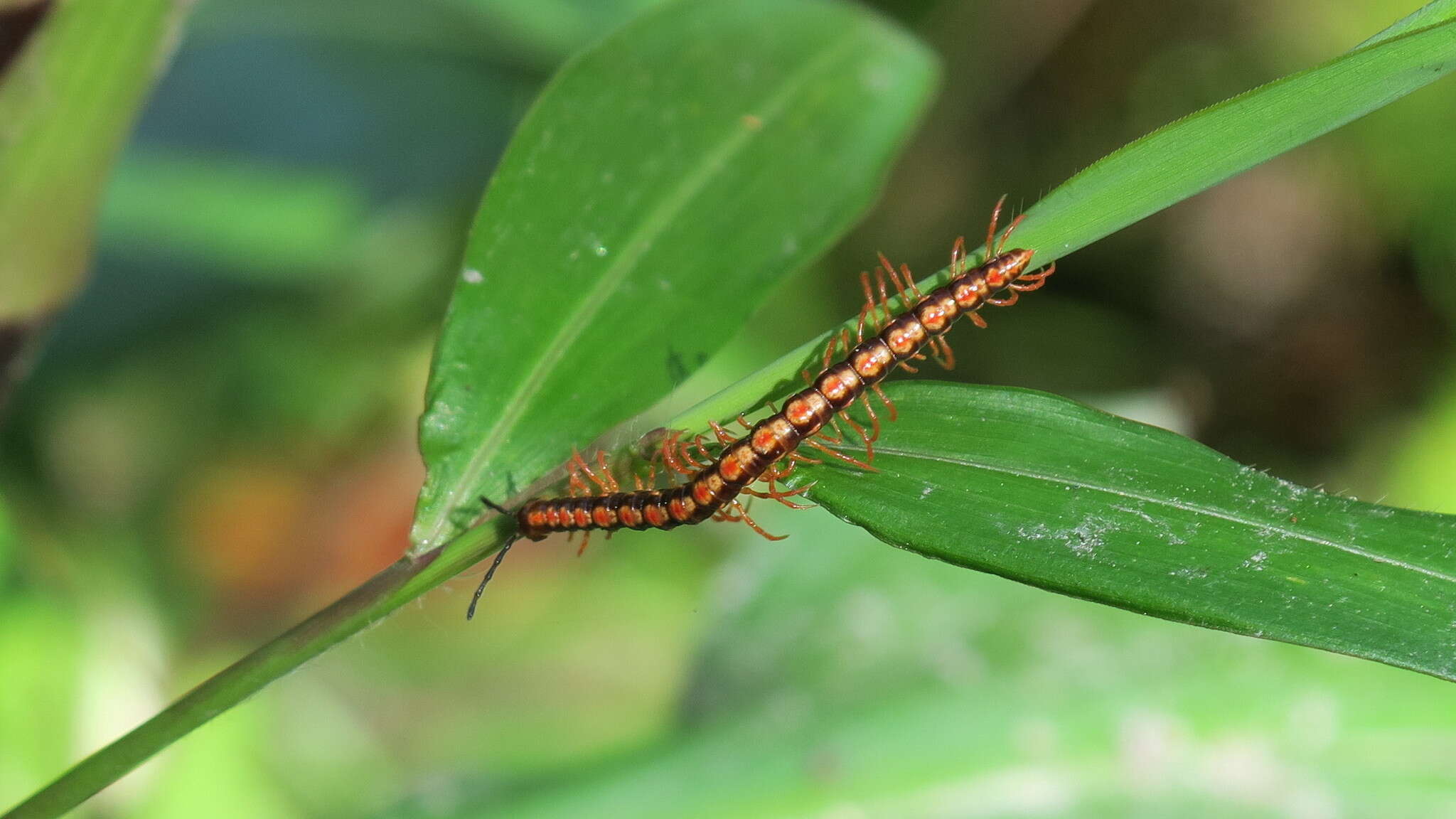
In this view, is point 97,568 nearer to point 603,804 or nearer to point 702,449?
point 603,804

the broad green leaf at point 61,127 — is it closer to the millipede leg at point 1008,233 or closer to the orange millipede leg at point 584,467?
the orange millipede leg at point 584,467

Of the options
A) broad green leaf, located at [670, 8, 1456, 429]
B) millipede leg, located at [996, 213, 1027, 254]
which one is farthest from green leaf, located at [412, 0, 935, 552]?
millipede leg, located at [996, 213, 1027, 254]

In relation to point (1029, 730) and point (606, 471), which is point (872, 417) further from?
point (1029, 730)

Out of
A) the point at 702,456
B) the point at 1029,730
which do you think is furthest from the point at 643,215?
the point at 1029,730

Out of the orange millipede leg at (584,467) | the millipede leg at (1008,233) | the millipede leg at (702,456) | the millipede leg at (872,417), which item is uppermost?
the millipede leg at (1008,233)

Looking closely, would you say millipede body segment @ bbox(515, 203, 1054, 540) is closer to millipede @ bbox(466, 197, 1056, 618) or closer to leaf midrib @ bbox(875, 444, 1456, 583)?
millipede @ bbox(466, 197, 1056, 618)

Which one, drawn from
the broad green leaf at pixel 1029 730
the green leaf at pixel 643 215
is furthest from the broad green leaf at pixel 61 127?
the broad green leaf at pixel 1029 730
